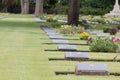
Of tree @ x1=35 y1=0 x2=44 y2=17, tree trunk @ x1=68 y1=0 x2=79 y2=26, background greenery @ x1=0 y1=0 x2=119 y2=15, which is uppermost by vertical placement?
tree trunk @ x1=68 y1=0 x2=79 y2=26

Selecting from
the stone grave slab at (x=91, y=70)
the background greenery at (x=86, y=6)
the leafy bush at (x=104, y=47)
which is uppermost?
the stone grave slab at (x=91, y=70)

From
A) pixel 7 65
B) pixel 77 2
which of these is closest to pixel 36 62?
pixel 7 65

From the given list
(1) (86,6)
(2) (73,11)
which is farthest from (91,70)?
(1) (86,6)

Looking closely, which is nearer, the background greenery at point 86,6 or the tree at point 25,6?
the background greenery at point 86,6

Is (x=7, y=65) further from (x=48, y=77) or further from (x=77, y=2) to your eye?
(x=77, y=2)

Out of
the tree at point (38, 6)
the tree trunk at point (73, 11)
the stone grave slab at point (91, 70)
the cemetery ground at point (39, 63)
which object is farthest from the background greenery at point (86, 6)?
the stone grave slab at point (91, 70)

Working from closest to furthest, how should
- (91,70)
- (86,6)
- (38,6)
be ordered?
1. (91,70)
2. (38,6)
3. (86,6)

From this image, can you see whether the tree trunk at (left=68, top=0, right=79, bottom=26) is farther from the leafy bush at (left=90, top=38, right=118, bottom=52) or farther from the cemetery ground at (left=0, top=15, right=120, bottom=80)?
the leafy bush at (left=90, top=38, right=118, bottom=52)

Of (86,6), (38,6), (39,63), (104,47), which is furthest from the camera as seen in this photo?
(86,6)

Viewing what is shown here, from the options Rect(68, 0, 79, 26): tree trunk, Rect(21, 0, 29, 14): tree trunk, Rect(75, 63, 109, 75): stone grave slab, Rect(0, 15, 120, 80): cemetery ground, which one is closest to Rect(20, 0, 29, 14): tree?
Rect(21, 0, 29, 14): tree trunk

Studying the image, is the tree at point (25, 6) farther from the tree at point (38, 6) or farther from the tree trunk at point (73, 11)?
the tree trunk at point (73, 11)

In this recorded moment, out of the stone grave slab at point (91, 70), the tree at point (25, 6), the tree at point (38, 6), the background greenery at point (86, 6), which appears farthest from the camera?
the tree at point (25, 6)

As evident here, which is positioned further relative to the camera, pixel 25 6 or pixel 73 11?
pixel 25 6

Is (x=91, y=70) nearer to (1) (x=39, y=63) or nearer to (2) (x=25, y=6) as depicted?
(1) (x=39, y=63)
